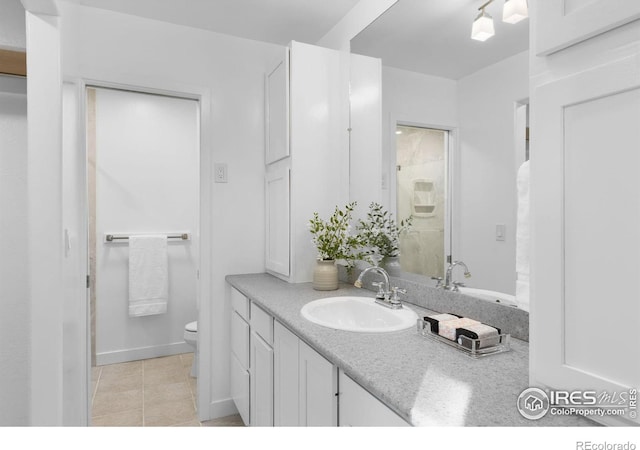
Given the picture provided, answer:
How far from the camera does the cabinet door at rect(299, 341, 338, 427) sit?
115cm

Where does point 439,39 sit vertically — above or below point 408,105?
above

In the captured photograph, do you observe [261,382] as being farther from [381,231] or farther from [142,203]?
[142,203]

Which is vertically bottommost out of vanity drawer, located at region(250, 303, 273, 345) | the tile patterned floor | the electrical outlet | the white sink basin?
the tile patterned floor

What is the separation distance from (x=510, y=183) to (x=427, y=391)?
2.66 feet

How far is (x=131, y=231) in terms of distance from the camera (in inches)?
128

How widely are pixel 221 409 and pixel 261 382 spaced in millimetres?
781

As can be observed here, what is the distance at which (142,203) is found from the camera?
330cm

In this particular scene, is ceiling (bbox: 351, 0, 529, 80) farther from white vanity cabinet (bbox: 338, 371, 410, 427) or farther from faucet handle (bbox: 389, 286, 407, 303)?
white vanity cabinet (bbox: 338, 371, 410, 427)

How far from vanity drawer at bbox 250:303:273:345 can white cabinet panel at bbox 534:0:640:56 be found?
1412mm

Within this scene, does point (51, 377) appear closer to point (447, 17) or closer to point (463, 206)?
point (463, 206)

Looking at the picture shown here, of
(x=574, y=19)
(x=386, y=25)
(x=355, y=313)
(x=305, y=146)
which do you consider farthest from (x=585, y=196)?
(x=305, y=146)

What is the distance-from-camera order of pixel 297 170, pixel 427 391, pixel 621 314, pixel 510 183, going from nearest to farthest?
pixel 621 314
pixel 427 391
pixel 510 183
pixel 297 170

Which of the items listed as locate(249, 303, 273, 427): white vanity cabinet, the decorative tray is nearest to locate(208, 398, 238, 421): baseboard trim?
locate(249, 303, 273, 427): white vanity cabinet

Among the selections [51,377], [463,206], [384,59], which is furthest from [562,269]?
[51,377]
